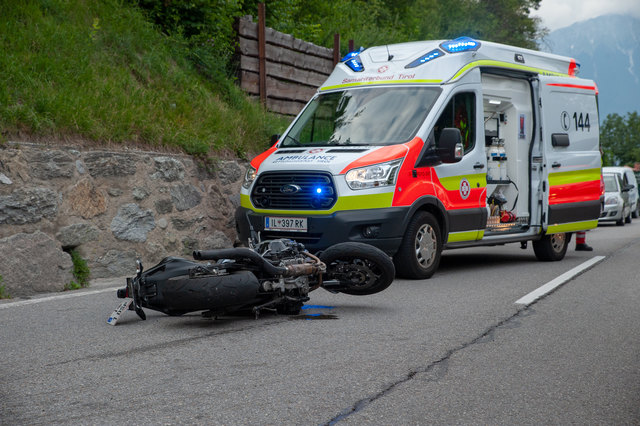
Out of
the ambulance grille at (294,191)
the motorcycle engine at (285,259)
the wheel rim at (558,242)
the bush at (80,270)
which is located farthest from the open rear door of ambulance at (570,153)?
the bush at (80,270)

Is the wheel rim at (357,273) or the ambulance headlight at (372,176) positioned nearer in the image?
the wheel rim at (357,273)

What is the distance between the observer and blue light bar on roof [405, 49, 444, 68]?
10.2 m

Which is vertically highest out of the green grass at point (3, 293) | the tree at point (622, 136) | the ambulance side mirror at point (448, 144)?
the tree at point (622, 136)

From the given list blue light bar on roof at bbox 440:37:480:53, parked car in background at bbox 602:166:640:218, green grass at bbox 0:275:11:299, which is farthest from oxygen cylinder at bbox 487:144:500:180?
parked car in background at bbox 602:166:640:218

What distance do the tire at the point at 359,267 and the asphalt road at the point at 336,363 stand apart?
250mm

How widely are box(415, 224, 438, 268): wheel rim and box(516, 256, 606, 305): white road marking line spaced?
1.29m

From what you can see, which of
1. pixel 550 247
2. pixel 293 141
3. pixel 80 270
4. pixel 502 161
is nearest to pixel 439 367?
pixel 80 270

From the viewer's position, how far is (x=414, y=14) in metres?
32.6

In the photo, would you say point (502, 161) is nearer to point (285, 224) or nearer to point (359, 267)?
point (285, 224)

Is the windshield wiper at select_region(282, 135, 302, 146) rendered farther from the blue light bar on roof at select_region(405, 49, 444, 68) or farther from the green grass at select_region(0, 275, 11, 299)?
the green grass at select_region(0, 275, 11, 299)

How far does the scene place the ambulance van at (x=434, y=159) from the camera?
8.91 m

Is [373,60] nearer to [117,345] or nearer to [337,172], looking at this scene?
[337,172]

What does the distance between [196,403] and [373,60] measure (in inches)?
289

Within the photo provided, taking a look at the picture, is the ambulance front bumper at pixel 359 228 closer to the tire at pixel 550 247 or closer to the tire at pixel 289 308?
the tire at pixel 289 308
